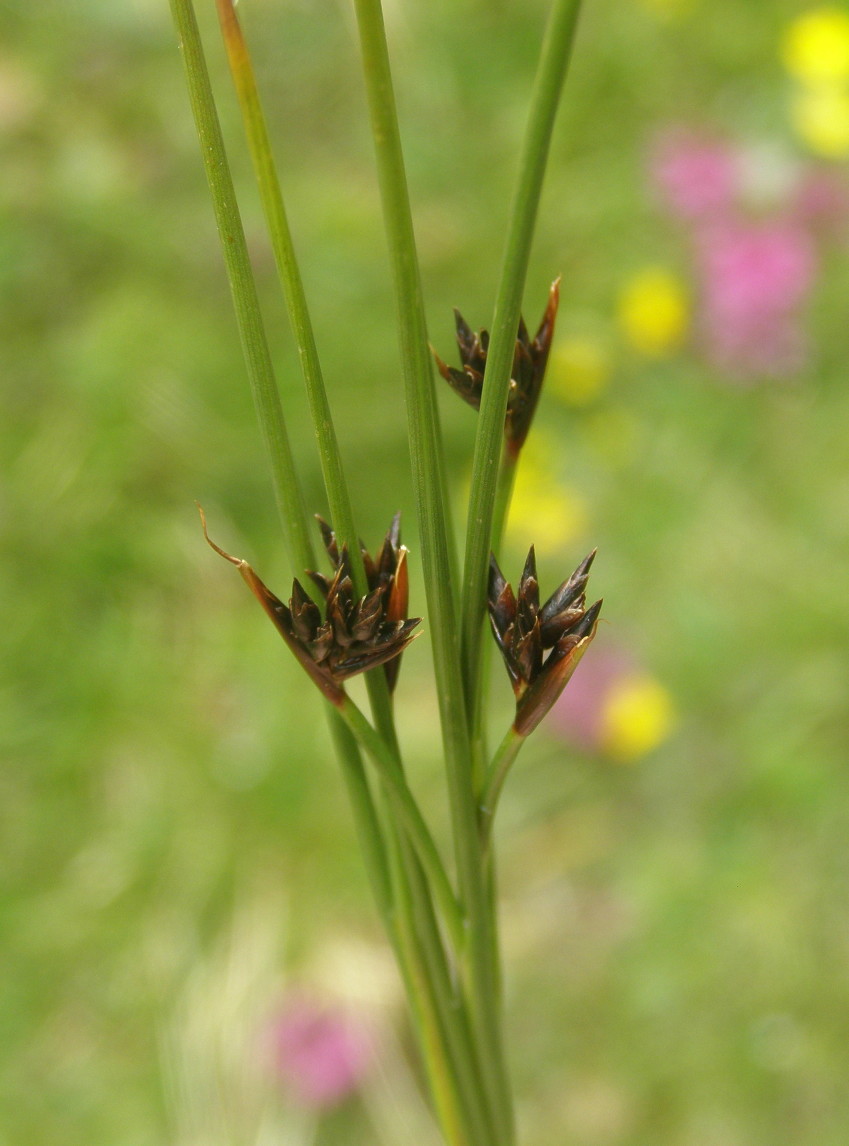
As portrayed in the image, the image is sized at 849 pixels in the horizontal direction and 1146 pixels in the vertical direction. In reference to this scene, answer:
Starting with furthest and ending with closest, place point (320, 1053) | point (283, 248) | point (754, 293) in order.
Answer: point (754, 293), point (320, 1053), point (283, 248)

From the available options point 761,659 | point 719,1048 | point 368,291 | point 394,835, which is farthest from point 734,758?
point 394,835

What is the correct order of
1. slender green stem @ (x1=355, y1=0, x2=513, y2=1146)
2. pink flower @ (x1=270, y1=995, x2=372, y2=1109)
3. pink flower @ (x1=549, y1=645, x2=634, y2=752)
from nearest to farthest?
slender green stem @ (x1=355, y1=0, x2=513, y2=1146) → pink flower @ (x1=270, y1=995, x2=372, y2=1109) → pink flower @ (x1=549, y1=645, x2=634, y2=752)

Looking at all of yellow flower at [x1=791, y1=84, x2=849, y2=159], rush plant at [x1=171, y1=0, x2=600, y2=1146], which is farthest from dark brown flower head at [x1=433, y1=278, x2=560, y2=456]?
yellow flower at [x1=791, y1=84, x2=849, y2=159]

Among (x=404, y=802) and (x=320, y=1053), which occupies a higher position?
(x=320, y=1053)

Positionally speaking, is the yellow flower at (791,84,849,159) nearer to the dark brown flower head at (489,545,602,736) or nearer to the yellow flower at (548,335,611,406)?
the yellow flower at (548,335,611,406)

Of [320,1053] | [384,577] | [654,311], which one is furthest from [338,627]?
[654,311]

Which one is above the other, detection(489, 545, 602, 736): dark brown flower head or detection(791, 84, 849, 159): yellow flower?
detection(791, 84, 849, 159): yellow flower

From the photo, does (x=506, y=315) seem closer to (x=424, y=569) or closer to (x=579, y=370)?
(x=424, y=569)

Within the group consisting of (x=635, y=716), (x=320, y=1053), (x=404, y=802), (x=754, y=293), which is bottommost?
(x=404, y=802)
